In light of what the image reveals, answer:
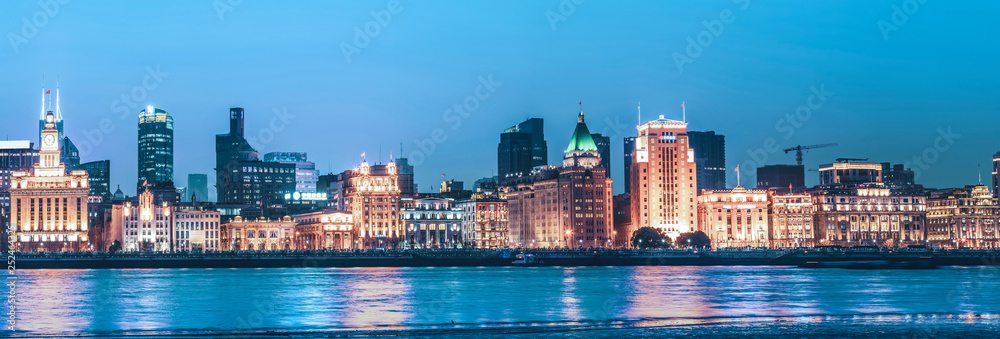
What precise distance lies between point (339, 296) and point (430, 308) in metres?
18.2

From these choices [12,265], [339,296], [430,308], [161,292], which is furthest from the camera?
[12,265]

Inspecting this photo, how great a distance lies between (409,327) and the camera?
69750 millimetres

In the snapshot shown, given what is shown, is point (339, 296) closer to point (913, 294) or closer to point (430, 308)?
point (430, 308)

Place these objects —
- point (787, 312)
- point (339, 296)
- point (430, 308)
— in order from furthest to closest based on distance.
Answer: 1. point (339, 296)
2. point (430, 308)
3. point (787, 312)

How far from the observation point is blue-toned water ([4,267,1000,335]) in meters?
74.1

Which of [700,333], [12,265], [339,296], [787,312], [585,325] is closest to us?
[700,333]

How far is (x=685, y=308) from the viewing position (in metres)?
84.5

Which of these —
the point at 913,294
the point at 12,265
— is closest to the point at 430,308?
the point at 913,294

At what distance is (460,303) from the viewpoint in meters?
91.7

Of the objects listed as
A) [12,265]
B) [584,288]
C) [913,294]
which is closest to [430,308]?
[584,288]

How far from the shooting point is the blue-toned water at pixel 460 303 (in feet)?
243

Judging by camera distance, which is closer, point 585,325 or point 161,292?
point 585,325

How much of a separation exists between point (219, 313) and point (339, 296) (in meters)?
20.5

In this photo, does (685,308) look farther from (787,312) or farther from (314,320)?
(314,320)
